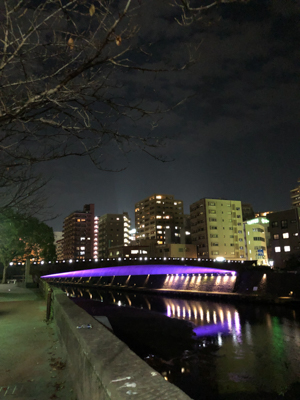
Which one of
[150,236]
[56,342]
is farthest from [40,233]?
[150,236]

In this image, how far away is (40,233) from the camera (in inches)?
2196

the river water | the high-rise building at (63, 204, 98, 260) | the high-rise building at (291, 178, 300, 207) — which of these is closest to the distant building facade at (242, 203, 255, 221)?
the high-rise building at (291, 178, 300, 207)

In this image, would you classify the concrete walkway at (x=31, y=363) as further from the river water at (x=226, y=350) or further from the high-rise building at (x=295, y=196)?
the high-rise building at (x=295, y=196)

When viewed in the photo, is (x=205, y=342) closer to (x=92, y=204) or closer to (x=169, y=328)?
(x=169, y=328)

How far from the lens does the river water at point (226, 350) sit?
548 inches

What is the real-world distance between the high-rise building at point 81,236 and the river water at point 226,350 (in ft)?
394

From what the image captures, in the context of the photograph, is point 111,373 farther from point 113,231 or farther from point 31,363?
point 113,231

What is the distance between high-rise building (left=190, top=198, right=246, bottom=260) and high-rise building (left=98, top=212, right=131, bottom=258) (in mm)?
60166

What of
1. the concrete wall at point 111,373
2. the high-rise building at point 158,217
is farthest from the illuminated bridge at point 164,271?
Result: the high-rise building at point 158,217

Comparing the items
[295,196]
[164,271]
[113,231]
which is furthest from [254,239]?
[113,231]

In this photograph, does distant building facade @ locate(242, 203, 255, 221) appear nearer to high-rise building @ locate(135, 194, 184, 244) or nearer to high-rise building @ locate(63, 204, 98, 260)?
high-rise building @ locate(135, 194, 184, 244)

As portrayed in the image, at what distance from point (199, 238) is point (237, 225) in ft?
44.4

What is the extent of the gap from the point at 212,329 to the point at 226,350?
23.5 ft

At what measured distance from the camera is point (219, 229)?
290 ft
